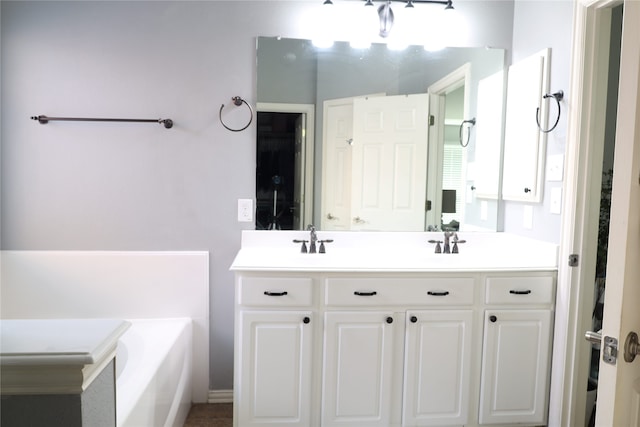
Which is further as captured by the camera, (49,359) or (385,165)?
(385,165)

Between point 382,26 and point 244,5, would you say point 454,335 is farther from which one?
point 244,5

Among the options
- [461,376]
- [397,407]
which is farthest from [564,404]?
[397,407]

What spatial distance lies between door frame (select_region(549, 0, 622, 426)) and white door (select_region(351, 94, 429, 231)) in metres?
0.73

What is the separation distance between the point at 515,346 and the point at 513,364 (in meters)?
0.09

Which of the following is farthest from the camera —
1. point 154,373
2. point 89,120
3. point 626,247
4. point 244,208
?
point 244,208

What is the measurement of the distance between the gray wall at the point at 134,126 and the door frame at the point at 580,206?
24cm

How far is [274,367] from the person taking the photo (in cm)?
182

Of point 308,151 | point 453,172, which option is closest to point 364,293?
point 308,151

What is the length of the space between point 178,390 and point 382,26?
214 centimetres

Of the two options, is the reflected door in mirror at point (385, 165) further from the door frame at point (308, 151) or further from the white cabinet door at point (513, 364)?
the white cabinet door at point (513, 364)

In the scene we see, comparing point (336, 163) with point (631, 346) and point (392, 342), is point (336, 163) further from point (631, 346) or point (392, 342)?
point (631, 346)

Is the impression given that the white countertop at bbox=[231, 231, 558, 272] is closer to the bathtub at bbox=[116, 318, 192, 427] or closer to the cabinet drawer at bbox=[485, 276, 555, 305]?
the cabinet drawer at bbox=[485, 276, 555, 305]

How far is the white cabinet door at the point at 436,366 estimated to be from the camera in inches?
73.2

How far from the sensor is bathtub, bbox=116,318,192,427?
1.46m
